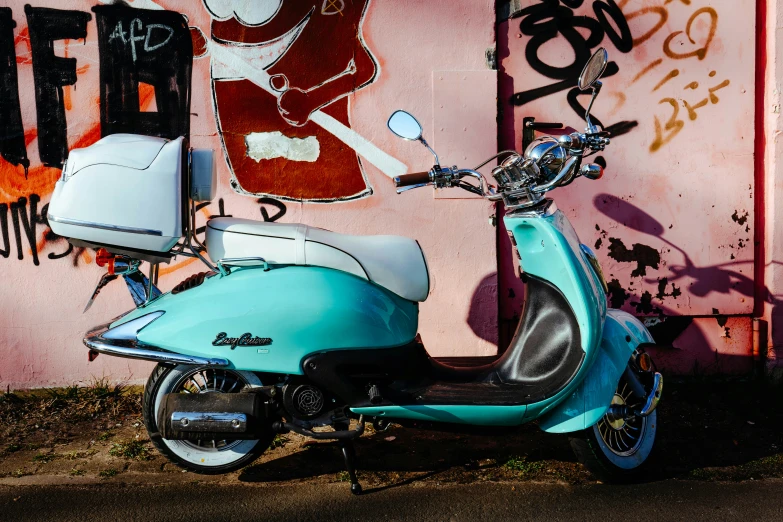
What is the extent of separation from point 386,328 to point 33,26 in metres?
2.89

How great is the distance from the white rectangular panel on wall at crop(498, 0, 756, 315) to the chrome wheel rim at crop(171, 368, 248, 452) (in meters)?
2.32

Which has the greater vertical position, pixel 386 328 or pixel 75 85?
pixel 75 85

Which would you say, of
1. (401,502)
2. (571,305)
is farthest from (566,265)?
(401,502)

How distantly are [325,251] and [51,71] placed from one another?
239 centimetres

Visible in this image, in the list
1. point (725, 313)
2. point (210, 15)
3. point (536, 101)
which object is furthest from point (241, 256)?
point (725, 313)

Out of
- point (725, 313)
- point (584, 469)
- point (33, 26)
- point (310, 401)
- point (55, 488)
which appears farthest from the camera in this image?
point (725, 313)

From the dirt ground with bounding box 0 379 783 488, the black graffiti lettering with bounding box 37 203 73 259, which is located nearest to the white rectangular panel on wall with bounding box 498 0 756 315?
the dirt ground with bounding box 0 379 783 488

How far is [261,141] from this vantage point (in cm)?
439

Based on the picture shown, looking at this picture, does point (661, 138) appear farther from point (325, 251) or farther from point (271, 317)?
point (271, 317)

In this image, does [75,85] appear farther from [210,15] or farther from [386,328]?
Result: [386,328]

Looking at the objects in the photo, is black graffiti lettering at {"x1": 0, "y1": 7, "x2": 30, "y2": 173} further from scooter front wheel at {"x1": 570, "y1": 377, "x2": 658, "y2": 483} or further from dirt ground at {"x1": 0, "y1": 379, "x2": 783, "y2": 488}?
scooter front wheel at {"x1": 570, "y1": 377, "x2": 658, "y2": 483}

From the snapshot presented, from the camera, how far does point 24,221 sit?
4312mm

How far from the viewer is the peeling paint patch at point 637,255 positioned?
456 cm

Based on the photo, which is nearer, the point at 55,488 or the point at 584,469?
the point at 55,488
